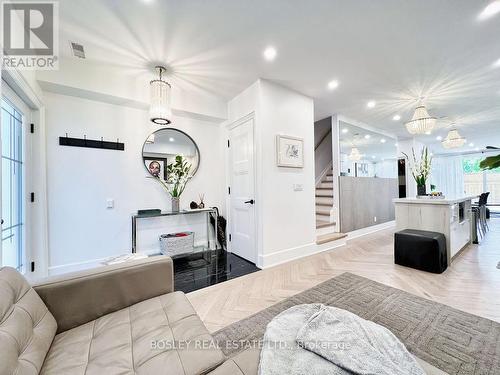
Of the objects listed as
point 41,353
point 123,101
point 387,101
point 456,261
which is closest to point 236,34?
point 123,101

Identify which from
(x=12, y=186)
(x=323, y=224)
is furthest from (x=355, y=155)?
(x=12, y=186)

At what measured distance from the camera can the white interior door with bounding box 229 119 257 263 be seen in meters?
3.16

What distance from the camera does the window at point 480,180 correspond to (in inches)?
321

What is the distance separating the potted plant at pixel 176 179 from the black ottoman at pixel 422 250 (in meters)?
3.42

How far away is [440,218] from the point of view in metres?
2.96

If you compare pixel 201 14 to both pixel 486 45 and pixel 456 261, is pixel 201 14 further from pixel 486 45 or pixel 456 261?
pixel 456 261

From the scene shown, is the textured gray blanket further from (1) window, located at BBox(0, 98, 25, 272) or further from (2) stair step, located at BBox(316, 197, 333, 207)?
(2) stair step, located at BBox(316, 197, 333, 207)

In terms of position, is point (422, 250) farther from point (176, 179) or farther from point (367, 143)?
point (176, 179)

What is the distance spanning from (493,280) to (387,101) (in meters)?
3.11

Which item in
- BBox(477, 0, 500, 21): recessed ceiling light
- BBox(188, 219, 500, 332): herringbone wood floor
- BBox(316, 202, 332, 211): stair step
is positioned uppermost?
BBox(477, 0, 500, 21): recessed ceiling light

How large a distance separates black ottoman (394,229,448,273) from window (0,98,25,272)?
15.1ft

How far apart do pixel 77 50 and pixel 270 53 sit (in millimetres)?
2226

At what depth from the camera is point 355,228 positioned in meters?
4.59

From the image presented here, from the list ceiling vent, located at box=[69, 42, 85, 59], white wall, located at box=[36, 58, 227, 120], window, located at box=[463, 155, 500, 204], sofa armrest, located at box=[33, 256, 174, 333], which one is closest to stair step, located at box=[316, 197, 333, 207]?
white wall, located at box=[36, 58, 227, 120]
